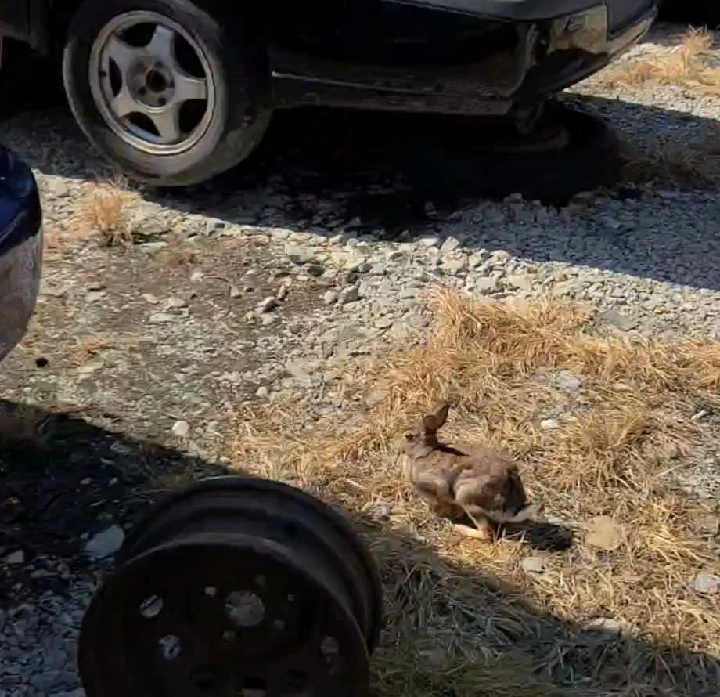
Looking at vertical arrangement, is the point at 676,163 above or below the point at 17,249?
below

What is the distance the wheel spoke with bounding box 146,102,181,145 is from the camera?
16.3ft

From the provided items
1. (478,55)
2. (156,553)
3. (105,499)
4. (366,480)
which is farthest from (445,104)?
(156,553)

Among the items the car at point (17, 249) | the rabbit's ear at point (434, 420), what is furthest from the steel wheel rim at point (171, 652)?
the rabbit's ear at point (434, 420)

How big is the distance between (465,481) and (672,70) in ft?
13.0

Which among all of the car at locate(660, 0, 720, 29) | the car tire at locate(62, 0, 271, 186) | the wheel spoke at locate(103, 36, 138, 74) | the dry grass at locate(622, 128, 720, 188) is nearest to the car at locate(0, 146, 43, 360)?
the car tire at locate(62, 0, 271, 186)

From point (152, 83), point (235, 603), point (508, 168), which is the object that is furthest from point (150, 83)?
point (235, 603)

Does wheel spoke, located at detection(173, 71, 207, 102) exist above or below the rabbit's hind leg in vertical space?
above

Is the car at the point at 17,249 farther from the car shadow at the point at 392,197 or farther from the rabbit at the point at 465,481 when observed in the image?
the car shadow at the point at 392,197

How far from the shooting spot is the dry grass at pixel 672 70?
6.66 m

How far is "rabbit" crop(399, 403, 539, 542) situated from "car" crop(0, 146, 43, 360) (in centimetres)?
103

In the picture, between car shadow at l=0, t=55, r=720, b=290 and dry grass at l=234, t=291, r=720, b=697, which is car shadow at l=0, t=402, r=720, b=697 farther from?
car shadow at l=0, t=55, r=720, b=290

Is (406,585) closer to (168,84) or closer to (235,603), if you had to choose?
(235,603)

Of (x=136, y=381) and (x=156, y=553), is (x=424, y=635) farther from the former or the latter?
(x=136, y=381)

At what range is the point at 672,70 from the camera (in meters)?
6.80
